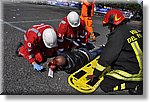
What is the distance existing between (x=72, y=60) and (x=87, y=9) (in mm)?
544

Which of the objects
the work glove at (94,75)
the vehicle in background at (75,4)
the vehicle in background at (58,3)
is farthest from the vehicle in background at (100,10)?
the work glove at (94,75)

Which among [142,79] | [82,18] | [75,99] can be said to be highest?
[82,18]

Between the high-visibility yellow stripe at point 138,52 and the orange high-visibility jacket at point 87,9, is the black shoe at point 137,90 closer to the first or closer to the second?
the high-visibility yellow stripe at point 138,52

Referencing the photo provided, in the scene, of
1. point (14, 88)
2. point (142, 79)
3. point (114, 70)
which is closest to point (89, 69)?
point (114, 70)

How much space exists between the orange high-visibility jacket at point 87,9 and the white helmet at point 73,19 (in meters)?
0.11

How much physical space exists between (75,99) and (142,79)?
0.56 metres

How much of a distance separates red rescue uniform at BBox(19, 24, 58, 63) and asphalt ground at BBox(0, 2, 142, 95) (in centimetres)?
7

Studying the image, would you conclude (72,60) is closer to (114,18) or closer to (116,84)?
(116,84)

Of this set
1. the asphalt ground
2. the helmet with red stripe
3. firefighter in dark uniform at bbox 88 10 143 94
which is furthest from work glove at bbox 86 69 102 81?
the helmet with red stripe

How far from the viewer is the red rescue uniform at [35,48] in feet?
8.16

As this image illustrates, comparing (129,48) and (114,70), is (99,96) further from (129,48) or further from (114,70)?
(129,48)

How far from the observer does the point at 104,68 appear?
209 cm

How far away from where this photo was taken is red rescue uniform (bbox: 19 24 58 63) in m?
2.49

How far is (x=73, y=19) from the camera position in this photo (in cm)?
263
